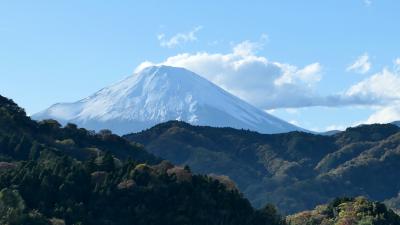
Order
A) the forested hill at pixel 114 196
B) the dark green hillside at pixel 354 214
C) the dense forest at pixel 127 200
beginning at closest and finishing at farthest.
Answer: the forested hill at pixel 114 196
the dense forest at pixel 127 200
the dark green hillside at pixel 354 214

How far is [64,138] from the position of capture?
559 feet

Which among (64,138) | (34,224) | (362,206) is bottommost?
(34,224)

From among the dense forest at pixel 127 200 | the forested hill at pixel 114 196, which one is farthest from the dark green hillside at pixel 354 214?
the forested hill at pixel 114 196

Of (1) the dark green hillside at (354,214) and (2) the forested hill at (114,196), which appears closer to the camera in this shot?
(2) the forested hill at (114,196)

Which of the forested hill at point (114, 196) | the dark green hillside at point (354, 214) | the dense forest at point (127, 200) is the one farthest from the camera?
the dark green hillside at point (354, 214)

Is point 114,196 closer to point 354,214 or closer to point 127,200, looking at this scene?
point 127,200

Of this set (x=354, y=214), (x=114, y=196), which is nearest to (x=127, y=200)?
(x=114, y=196)

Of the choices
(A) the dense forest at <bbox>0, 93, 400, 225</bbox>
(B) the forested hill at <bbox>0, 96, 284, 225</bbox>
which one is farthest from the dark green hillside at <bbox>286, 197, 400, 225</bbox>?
(B) the forested hill at <bbox>0, 96, 284, 225</bbox>

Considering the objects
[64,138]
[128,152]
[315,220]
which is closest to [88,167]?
[315,220]

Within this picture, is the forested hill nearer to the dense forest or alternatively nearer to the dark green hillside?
the dense forest

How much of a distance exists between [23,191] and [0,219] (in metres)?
13.5

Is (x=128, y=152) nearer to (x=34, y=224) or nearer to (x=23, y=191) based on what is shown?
(x=23, y=191)

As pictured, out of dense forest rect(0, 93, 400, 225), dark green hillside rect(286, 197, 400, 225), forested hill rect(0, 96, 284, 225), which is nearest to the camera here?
forested hill rect(0, 96, 284, 225)

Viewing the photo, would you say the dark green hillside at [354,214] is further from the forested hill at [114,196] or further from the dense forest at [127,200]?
the forested hill at [114,196]
